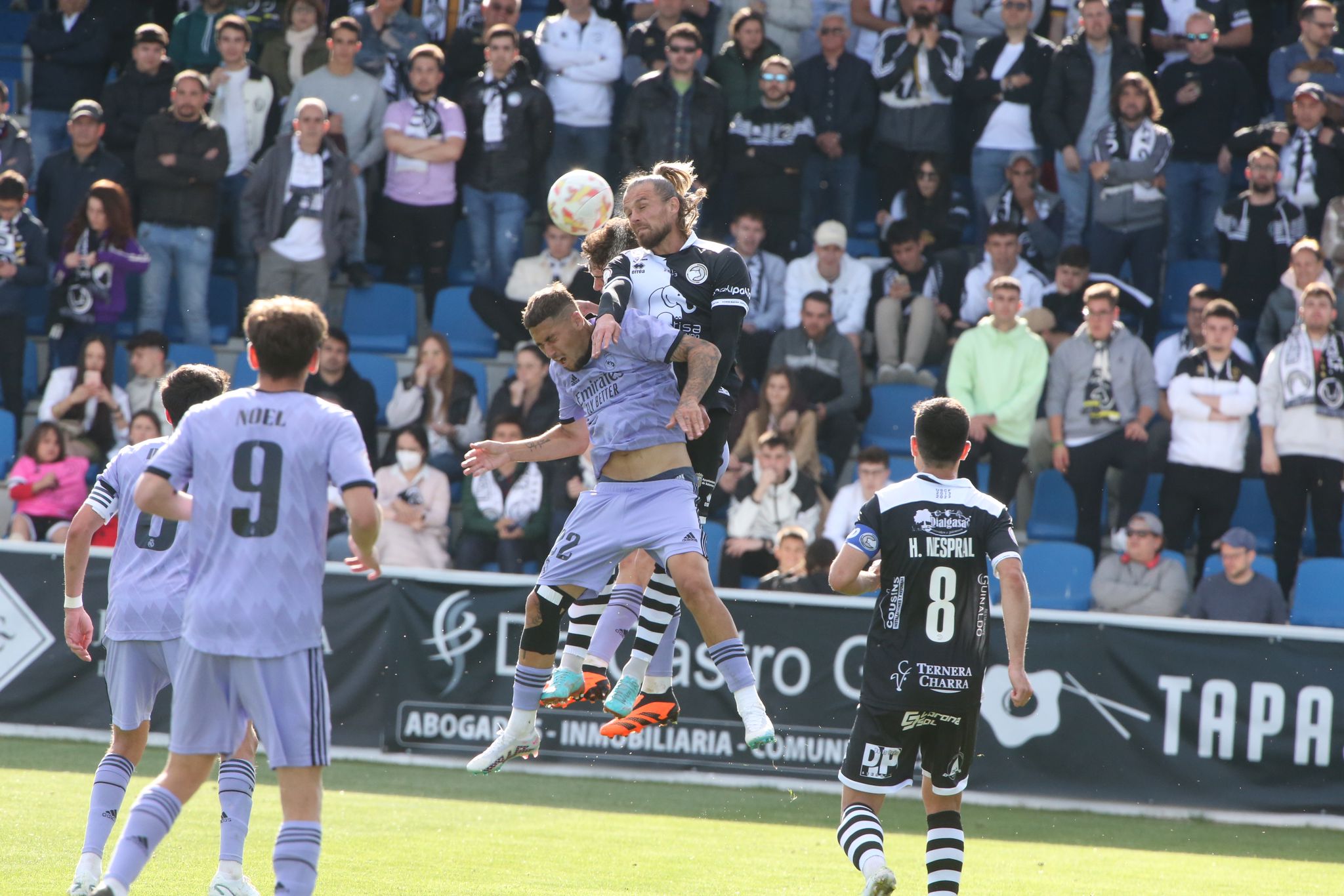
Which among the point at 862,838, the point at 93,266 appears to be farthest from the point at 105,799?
the point at 93,266

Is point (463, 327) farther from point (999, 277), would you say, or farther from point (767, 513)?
point (999, 277)

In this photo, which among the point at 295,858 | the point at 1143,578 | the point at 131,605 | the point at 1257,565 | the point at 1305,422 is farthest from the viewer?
the point at 1257,565

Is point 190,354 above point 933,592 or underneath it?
above

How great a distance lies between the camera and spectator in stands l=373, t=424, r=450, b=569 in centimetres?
1362

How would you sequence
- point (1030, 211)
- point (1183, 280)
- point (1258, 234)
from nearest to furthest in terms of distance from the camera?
point (1258, 234)
point (1030, 211)
point (1183, 280)

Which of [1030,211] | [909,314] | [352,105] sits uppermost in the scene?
[352,105]

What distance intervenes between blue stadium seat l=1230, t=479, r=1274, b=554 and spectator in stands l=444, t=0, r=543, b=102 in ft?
25.3

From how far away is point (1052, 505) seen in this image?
14266 mm

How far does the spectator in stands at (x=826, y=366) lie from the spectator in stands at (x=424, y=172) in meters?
3.61

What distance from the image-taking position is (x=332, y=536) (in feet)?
46.8

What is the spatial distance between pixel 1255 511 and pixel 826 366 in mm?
4022

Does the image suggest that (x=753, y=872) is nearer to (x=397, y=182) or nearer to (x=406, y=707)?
(x=406, y=707)

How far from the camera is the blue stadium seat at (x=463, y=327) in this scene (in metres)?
15.7

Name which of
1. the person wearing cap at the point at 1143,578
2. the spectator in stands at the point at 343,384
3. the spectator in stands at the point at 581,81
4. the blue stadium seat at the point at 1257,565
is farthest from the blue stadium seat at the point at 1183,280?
the spectator in stands at the point at 343,384
